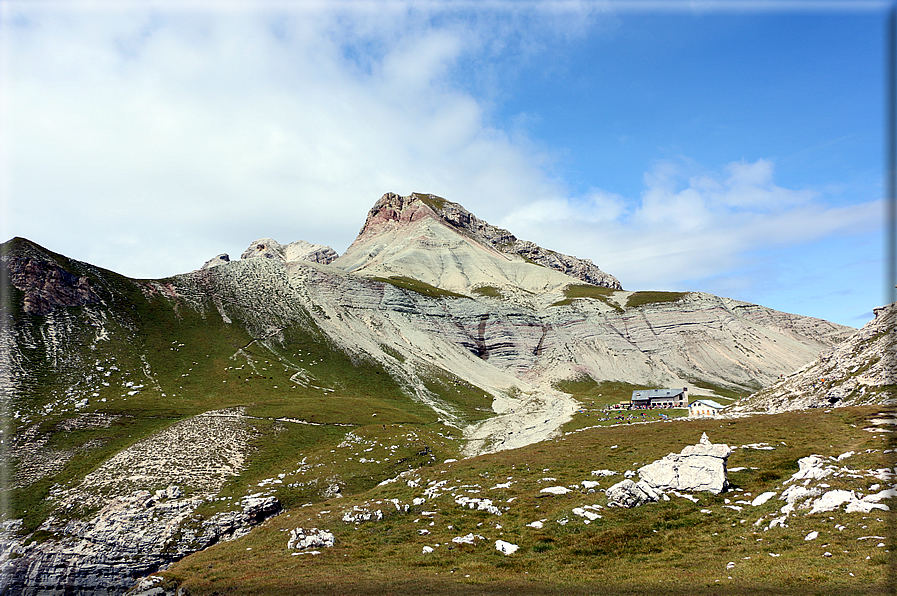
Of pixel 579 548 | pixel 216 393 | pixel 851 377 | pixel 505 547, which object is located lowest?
pixel 216 393

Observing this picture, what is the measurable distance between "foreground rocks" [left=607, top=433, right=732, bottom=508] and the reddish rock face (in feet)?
404

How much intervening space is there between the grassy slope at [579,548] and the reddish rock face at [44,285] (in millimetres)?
97544

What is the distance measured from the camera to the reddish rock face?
99812mm

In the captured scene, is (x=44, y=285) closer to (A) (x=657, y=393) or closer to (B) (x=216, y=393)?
(B) (x=216, y=393)

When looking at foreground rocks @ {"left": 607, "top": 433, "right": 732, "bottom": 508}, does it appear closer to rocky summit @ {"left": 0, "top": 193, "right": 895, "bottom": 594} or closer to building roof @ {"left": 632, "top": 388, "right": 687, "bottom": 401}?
rocky summit @ {"left": 0, "top": 193, "right": 895, "bottom": 594}

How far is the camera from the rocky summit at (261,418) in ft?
124

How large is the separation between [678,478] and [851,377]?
4620 cm

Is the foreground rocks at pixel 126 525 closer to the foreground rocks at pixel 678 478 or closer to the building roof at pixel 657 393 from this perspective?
the foreground rocks at pixel 678 478

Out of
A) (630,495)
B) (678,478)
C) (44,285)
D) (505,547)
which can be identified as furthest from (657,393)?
(44,285)

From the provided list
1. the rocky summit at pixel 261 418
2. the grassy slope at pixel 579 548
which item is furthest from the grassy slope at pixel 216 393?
the grassy slope at pixel 579 548

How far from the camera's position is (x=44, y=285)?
10406 centimetres

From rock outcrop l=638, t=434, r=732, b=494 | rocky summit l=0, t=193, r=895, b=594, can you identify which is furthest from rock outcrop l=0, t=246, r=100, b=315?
rock outcrop l=638, t=434, r=732, b=494

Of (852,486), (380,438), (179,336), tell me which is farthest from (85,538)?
→ (179,336)

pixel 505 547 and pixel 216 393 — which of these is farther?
pixel 216 393
